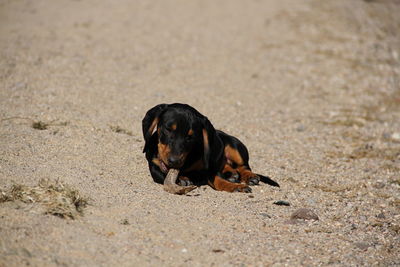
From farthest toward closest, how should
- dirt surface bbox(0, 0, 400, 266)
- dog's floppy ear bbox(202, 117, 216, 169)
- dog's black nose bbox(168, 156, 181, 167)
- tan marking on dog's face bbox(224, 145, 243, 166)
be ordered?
tan marking on dog's face bbox(224, 145, 243, 166)
dog's floppy ear bbox(202, 117, 216, 169)
dog's black nose bbox(168, 156, 181, 167)
dirt surface bbox(0, 0, 400, 266)

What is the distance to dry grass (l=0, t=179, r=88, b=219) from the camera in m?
5.62

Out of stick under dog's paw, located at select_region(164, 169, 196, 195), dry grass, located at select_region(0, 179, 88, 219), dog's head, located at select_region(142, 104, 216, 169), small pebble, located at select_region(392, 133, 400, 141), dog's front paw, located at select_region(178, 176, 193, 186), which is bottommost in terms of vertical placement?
small pebble, located at select_region(392, 133, 400, 141)

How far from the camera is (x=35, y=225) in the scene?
5.25 m

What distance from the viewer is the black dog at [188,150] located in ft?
22.6

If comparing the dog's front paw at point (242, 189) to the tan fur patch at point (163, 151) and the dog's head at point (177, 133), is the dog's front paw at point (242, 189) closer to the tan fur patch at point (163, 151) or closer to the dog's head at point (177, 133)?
the dog's head at point (177, 133)

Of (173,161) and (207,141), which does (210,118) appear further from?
(173,161)

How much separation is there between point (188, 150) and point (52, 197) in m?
1.87

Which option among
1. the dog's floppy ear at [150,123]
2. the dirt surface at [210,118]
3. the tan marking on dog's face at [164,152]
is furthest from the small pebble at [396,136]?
the tan marking on dog's face at [164,152]

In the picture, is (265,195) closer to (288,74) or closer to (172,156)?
(172,156)

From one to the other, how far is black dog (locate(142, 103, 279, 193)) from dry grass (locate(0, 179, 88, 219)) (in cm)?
128

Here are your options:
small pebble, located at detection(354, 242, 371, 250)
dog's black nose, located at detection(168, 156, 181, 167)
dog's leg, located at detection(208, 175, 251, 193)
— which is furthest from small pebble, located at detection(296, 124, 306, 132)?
small pebble, located at detection(354, 242, 371, 250)

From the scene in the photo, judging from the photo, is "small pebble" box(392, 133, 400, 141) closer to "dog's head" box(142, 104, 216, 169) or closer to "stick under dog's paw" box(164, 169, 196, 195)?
"dog's head" box(142, 104, 216, 169)

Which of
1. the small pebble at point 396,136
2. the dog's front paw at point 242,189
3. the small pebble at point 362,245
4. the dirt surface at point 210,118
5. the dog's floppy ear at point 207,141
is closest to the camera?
the dirt surface at point 210,118

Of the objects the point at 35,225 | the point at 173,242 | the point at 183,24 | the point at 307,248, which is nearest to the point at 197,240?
the point at 173,242
